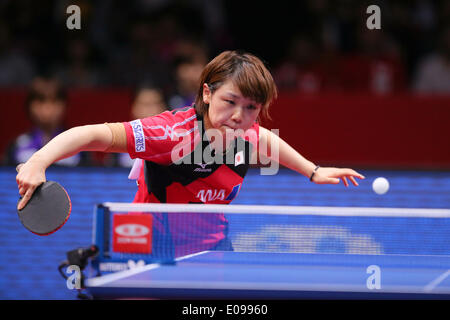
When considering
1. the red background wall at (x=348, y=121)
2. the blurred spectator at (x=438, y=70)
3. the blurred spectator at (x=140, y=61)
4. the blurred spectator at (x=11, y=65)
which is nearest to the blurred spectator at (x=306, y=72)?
the red background wall at (x=348, y=121)

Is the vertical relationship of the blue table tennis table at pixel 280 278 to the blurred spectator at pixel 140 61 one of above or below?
below

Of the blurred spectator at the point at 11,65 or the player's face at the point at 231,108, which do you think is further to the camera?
the blurred spectator at the point at 11,65

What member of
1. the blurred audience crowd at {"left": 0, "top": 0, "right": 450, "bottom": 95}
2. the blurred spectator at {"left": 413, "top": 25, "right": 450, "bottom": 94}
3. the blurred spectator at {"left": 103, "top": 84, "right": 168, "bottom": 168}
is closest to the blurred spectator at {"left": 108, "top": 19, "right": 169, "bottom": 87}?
the blurred audience crowd at {"left": 0, "top": 0, "right": 450, "bottom": 95}

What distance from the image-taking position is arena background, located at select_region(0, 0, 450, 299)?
6109 millimetres

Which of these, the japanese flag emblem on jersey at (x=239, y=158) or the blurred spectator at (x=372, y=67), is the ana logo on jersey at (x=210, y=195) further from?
the blurred spectator at (x=372, y=67)

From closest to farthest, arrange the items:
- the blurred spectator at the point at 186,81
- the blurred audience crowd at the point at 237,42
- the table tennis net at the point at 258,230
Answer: the table tennis net at the point at 258,230
the blurred spectator at the point at 186,81
the blurred audience crowd at the point at 237,42

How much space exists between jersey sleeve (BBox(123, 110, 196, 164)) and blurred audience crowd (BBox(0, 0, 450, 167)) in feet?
11.1

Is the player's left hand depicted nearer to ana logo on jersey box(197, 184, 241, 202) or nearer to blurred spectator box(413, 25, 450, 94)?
ana logo on jersey box(197, 184, 241, 202)

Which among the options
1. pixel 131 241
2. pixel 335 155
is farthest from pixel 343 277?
pixel 335 155

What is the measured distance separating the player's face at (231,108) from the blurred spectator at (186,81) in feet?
9.44

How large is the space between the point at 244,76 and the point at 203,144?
383 millimetres

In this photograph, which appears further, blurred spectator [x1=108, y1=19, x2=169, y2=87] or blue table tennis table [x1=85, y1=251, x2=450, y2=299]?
blurred spectator [x1=108, y1=19, x2=169, y2=87]

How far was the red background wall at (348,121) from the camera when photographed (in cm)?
607
